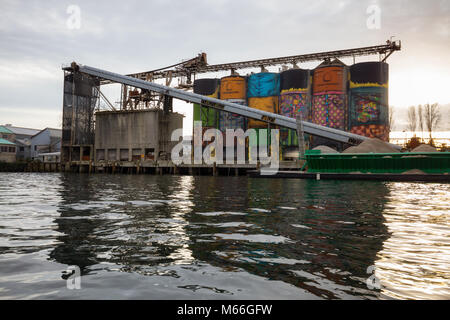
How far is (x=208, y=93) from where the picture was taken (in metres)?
58.2

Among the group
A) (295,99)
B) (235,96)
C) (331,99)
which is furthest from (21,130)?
(331,99)

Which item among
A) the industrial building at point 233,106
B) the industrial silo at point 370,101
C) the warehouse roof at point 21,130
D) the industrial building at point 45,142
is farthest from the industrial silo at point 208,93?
the warehouse roof at point 21,130

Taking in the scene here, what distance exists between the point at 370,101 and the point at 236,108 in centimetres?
1843

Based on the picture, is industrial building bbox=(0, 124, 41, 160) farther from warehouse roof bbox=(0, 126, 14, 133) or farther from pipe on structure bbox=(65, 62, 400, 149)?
pipe on structure bbox=(65, 62, 400, 149)

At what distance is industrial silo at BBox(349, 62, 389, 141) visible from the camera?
154ft

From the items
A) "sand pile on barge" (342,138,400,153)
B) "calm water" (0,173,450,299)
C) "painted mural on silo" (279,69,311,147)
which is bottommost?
"calm water" (0,173,450,299)

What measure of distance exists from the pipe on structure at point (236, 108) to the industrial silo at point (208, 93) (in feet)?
27.7

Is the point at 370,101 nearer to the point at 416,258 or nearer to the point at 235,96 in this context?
the point at 235,96

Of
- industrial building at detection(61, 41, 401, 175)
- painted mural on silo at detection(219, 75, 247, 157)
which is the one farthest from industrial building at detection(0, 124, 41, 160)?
painted mural on silo at detection(219, 75, 247, 157)

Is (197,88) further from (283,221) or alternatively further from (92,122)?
(283,221)

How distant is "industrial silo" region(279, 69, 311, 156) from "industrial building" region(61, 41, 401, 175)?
14 cm

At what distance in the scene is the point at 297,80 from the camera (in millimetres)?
50219
